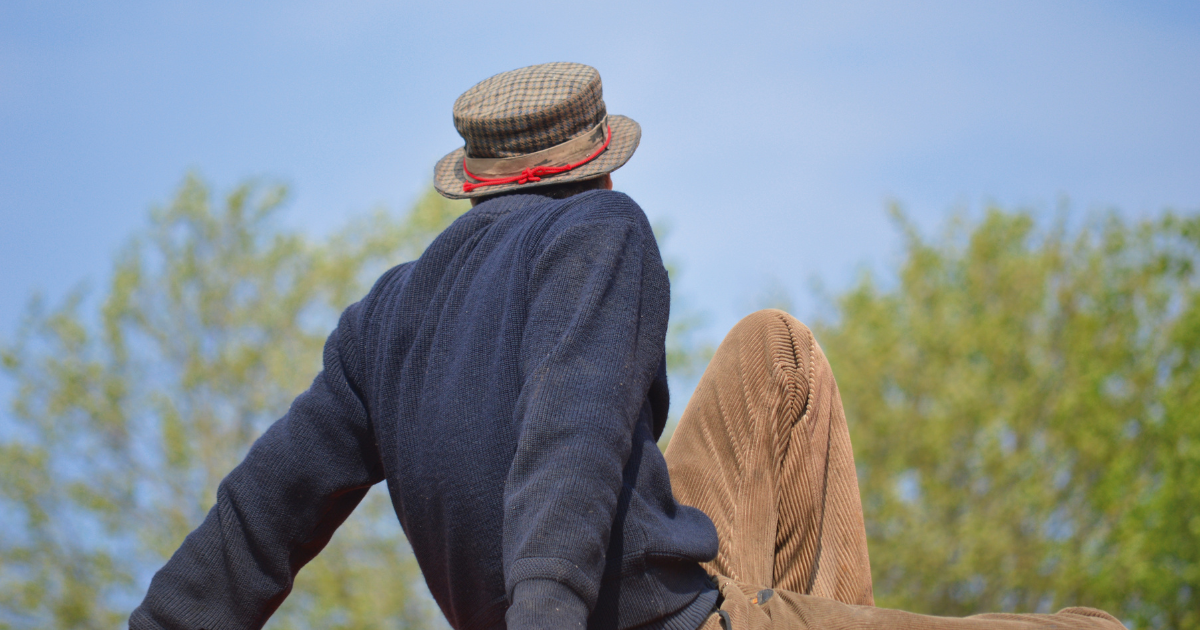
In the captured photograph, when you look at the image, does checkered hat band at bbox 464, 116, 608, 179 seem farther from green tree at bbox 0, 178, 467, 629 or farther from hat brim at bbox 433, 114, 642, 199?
green tree at bbox 0, 178, 467, 629

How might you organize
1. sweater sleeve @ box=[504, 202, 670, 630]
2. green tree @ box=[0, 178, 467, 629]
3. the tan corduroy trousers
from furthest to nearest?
green tree @ box=[0, 178, 467, 629] → the tan corduroy trousers → sweater sleeve @ box=[504, 202, 670, 630]

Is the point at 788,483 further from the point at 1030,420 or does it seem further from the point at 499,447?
the point at 1030,420

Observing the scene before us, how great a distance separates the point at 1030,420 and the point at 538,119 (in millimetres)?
15984

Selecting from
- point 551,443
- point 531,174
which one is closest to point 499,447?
point 551,443

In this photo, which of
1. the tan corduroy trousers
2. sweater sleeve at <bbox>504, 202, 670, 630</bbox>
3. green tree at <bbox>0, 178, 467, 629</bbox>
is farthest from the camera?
green tree at <bbox>0, 178, 467, 629</bbox>

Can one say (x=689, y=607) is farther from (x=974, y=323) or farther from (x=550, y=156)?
(x=974, y=323)

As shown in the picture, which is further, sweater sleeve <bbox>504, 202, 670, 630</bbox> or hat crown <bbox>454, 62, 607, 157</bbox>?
hat crown <bbox>454, 62, 607, 157</bbox>

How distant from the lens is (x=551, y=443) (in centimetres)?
137

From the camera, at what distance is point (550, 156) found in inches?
74.0

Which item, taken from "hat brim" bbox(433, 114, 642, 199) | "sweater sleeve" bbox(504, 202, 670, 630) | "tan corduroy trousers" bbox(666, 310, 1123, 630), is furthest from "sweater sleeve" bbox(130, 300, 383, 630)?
"tan corduroy trousers" bbox(666, 310, 1123, 630)

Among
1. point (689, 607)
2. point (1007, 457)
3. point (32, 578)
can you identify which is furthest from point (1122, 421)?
point (689, 607)

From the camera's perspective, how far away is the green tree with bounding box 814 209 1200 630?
14625 mm

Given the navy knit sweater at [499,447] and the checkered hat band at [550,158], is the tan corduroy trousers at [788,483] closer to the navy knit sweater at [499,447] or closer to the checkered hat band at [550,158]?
A: the navy knit sweater at [499,447]

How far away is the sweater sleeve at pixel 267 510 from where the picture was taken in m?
1.86
